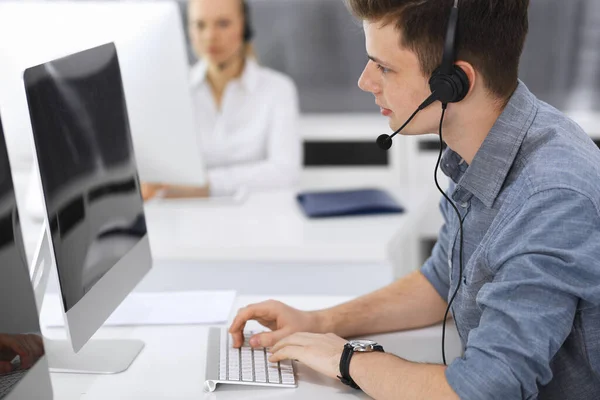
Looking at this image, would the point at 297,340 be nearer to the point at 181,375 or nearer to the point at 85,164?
the point at 181,375

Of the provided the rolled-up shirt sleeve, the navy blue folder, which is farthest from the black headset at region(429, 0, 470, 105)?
the navy blue folder

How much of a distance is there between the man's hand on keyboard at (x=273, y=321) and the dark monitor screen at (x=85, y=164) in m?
0.24

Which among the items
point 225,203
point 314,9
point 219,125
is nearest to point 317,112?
point 314,9

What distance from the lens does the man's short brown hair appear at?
3.91 feet

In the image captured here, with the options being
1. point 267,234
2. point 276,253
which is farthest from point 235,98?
point 276,253

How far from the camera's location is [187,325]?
61.1 inches

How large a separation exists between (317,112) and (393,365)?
2494 millimetres

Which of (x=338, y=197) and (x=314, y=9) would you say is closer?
(x=338, y=197)

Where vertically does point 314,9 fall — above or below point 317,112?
above

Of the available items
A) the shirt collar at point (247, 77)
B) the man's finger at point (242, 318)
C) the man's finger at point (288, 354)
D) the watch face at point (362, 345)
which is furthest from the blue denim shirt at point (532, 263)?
the shirt collar at point (247, 77)

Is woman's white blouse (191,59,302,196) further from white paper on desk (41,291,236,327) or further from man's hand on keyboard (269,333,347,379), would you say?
man's hand on keyboard (269,333,347,379)

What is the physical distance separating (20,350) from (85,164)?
1.26 ft

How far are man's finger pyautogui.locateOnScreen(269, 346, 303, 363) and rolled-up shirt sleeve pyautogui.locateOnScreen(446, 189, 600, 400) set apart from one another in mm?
286

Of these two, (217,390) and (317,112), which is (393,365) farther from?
(317,112)
